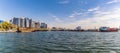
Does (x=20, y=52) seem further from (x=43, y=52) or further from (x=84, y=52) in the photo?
(x=84, y=52)

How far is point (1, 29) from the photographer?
18625 cm

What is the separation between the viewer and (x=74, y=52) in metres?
23.8

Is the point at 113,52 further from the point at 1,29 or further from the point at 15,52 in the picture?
the point at 1,29

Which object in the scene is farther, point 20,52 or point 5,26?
point 5,26

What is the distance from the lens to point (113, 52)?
24.2 meters

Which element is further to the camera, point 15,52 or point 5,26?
point 5,26

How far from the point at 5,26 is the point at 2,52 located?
18116cm

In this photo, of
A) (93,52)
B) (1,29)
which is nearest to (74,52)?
(93,52)

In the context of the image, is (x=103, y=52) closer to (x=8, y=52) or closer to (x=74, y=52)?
(x=74, y=52)

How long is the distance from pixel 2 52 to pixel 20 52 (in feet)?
8.74

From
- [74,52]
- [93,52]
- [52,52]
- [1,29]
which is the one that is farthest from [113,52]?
[1,29]

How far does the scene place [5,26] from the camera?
641ft

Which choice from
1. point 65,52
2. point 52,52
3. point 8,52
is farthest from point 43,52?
point 8,52

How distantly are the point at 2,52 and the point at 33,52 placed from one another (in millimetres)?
4682
